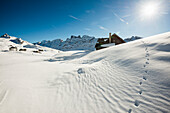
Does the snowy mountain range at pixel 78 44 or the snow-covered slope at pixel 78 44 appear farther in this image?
the snowy mountain range at pixel 78 44

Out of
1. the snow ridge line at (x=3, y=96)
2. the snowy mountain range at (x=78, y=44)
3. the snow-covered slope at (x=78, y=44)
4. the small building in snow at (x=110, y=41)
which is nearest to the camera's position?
the snow ridge line at (x=3, y=96)

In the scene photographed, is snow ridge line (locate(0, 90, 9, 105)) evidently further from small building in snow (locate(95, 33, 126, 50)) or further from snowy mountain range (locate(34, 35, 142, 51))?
snowy mountain range (locate(34, 35, 142, 51))

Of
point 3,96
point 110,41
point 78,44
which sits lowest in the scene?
point 3,96

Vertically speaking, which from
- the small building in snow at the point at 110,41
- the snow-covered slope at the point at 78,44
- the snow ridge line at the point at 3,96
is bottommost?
the snow ridge line at the point at 3,96

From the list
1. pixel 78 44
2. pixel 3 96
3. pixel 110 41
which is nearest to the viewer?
pixel 3 96

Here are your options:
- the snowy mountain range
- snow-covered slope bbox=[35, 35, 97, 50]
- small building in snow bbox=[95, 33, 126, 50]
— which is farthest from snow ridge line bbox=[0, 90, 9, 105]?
the snowy mountain range

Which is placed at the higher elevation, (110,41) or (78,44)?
(78,44)

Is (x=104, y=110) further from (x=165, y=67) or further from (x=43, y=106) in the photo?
(x=165, y=67)

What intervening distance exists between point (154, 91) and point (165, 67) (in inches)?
42.7

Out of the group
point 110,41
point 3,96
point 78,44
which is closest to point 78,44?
point 78,44

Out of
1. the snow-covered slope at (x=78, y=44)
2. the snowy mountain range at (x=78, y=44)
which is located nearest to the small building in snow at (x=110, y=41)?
the snow-covered slope at (x=78, y=44)

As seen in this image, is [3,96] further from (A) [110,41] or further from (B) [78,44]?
(B) [78,44]

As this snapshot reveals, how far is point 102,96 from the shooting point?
6.93 feet

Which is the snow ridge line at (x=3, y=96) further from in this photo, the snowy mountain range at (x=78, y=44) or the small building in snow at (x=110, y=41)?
the snowy mountain range at (x=78, y=44)
